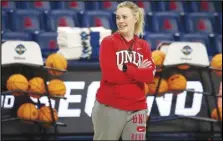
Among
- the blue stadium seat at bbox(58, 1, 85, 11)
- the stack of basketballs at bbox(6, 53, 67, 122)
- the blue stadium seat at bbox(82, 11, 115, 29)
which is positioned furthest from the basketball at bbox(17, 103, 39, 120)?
the blue stadium seat at bbox(58, 1, 85, 11)

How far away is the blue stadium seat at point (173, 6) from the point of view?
9.02 m

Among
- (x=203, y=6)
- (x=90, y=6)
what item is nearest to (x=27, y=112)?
(x=90, y=6)

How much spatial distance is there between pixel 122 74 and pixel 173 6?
5.42 m

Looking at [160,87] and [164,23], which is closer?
[160,87]

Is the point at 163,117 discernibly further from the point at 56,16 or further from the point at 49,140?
the point at 56,16

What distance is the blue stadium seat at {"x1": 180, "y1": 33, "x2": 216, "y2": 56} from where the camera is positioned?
833 cm

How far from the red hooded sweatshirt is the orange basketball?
2.62 metres

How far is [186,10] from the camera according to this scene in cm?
917

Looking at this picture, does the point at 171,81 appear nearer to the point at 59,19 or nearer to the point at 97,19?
the point at 97,19

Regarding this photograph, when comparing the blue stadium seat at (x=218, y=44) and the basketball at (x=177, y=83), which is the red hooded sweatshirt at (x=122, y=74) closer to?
the basketball at (x=177, y=83)

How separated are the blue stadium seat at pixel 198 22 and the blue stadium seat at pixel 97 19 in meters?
1.15

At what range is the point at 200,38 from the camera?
840 centimetres

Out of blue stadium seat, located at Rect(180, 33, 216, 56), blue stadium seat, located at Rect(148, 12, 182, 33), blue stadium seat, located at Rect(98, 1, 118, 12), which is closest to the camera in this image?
blue stadium seat, located at Rect(180, 33, 216, 56)

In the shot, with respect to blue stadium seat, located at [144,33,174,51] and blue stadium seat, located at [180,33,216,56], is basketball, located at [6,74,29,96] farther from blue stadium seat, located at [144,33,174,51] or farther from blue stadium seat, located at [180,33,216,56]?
blue stadium seat, located at [180,33,216,56]
